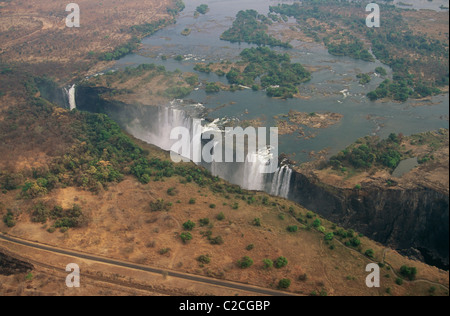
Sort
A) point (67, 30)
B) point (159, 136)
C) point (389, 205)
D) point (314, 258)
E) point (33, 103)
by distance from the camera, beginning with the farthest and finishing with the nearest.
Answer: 1. point (67, 30)
2. point (33, 103)
3. point (159, 136)
4. point (389, 205)
5. point (314, 258)

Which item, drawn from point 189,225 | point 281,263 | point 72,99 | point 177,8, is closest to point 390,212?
point 281,263

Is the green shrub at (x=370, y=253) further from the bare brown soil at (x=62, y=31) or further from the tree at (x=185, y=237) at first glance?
the bare brown soil at (x=62, y=31)

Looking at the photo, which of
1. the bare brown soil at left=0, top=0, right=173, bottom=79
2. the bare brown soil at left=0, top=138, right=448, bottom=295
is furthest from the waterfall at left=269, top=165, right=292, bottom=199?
the bare brown soil at left=0, top=0, right=173, bottom=79

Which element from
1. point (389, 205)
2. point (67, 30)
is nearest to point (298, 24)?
point (67, 30)

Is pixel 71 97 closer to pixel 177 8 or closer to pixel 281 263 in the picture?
pixel 281 263

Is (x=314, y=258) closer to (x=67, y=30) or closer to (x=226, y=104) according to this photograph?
(x=226, y=104)

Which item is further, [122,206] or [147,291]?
[122,206]

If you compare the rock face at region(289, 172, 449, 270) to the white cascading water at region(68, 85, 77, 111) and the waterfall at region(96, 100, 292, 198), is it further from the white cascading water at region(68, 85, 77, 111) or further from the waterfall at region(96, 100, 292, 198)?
the white cascading water at region(68, 85, 77, 111)
